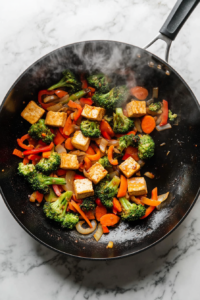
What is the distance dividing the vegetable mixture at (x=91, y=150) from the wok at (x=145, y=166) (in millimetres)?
103

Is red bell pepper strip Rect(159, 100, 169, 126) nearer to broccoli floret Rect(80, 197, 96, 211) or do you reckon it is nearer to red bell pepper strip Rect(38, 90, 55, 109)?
broccoli floret Rect(80, 197, 96, 211)

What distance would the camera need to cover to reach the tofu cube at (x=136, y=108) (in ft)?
11.0

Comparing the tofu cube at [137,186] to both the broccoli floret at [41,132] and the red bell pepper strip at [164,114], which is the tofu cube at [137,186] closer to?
the red bell pepper strip at [164,114]

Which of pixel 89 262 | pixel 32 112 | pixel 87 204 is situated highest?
pixel 32 112

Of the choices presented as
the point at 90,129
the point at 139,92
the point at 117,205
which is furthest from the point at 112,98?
the point at 117,205

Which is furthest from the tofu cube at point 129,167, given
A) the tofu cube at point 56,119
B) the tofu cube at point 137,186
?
the tofu cube at point 56,119

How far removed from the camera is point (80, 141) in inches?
130

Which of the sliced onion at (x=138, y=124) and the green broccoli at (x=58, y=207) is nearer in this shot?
the green broccoli at (x=58, y=207)

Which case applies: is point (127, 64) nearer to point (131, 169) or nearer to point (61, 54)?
point (61, 54)

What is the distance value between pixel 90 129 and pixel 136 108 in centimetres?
65

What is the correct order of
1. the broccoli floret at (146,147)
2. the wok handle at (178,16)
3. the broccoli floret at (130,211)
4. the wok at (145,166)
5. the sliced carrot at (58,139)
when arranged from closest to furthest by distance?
the wok handle at (178,16)
the wok at (145,166)
the broccoli floret at (130,211)
the broccoli floret at (146,147)
the sliced carrot at (58,139)

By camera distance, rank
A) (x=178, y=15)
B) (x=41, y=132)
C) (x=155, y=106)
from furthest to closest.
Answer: (x=155, y=106)
(x=41, y=132)
(x=178, y=15)

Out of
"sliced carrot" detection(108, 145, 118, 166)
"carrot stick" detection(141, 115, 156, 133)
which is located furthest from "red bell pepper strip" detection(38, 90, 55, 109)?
"carrot stick" detection(141, 115, 156, 133)

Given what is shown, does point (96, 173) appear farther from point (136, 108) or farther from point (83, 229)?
point (136, 108)
